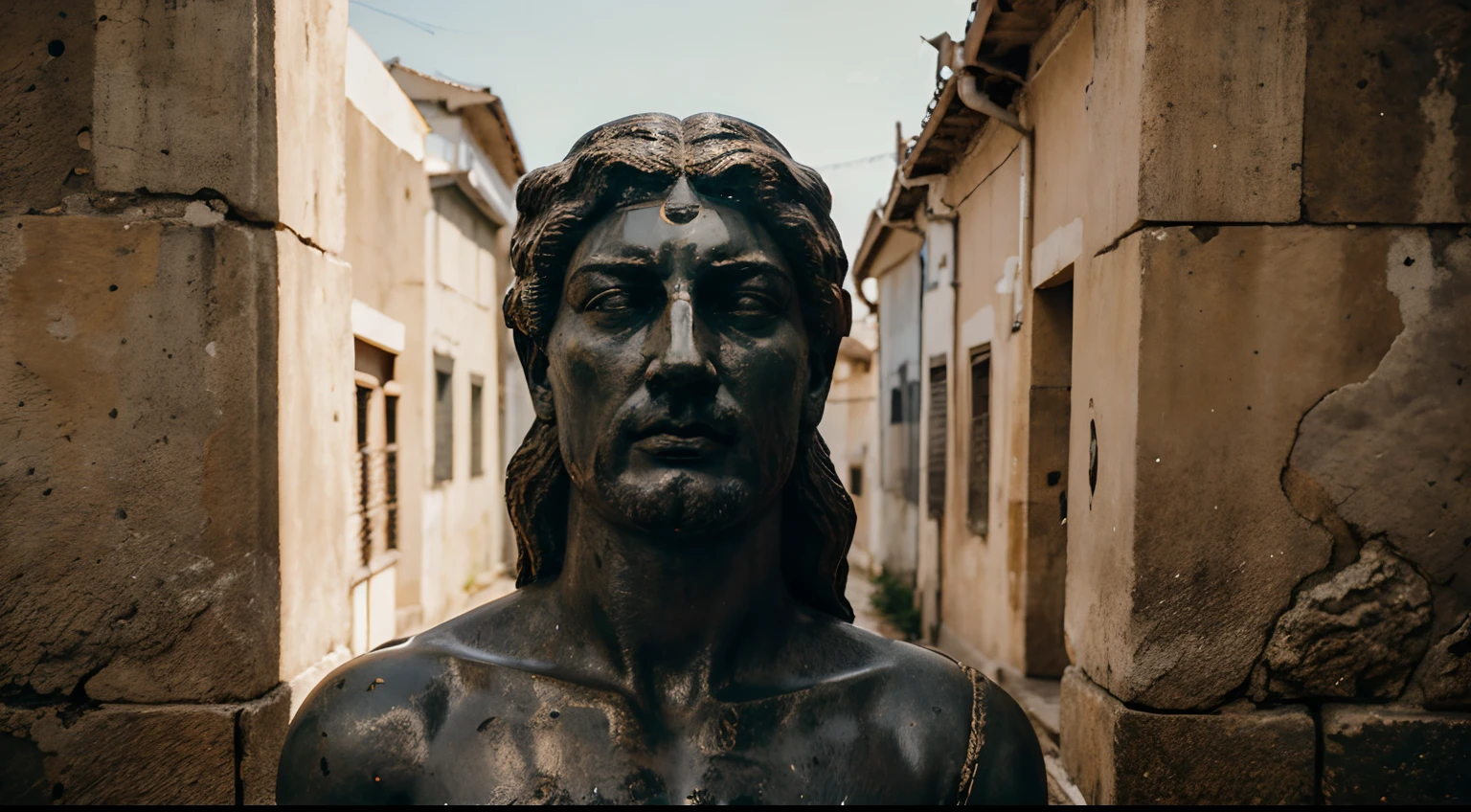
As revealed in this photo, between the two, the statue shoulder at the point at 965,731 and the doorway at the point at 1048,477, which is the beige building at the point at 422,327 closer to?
the doorway at the point at 1048,477

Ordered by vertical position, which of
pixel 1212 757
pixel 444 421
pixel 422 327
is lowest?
pixel 1212 757

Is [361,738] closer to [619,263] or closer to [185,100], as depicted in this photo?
[619,263]

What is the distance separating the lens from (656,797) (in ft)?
5.20

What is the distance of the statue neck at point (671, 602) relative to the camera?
1.71 m

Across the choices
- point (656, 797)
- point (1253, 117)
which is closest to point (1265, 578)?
point (1253, 117)

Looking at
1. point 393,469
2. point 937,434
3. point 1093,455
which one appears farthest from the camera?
point 937,434

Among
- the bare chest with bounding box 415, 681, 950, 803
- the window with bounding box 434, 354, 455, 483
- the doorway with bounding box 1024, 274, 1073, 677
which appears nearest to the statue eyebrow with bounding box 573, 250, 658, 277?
the bare chest with bounding box 415, 681, 950, 803

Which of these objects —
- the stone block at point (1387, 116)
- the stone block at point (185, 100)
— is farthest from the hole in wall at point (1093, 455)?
the stone block at point (185, 100)

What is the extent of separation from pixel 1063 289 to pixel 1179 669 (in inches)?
125

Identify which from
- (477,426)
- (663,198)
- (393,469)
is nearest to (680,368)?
(663,198)

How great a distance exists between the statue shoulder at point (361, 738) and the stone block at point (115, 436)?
123 centimetres

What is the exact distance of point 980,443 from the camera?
7152 mm

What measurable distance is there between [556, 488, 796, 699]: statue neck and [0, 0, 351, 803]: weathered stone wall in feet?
4.56

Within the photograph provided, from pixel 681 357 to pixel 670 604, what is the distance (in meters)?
0.44
